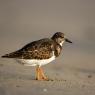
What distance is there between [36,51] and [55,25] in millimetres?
5063

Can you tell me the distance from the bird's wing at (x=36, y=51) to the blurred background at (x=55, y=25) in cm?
78

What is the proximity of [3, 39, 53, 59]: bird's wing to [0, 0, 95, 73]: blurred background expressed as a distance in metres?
0.78

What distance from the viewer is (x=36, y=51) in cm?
1056

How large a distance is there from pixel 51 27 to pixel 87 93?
6.37m

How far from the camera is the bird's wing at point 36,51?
1041 cm

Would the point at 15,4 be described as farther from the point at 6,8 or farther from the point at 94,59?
the point at 94,59

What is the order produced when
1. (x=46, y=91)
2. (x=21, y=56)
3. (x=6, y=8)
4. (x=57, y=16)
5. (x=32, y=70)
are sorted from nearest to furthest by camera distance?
(x=46, y=91) → (x=21, y=56) → (x=32, y=70) → (x=57, y=16) → (x=6, y=8)

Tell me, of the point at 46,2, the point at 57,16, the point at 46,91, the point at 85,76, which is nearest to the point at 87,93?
the point at 46,91

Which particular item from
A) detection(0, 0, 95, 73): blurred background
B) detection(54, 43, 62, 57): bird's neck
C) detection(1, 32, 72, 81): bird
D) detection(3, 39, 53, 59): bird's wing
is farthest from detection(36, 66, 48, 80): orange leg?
detection(0, 0, 95, 73): blurred background

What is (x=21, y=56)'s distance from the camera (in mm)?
10391

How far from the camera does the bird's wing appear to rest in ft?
34.2

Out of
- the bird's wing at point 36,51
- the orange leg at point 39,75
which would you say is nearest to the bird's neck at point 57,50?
the bird's wing at point 36,51

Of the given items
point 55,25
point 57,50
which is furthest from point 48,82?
point 55,25

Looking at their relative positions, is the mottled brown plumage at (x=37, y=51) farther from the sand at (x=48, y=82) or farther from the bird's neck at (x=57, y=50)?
the sand at (x=48, y=82)
